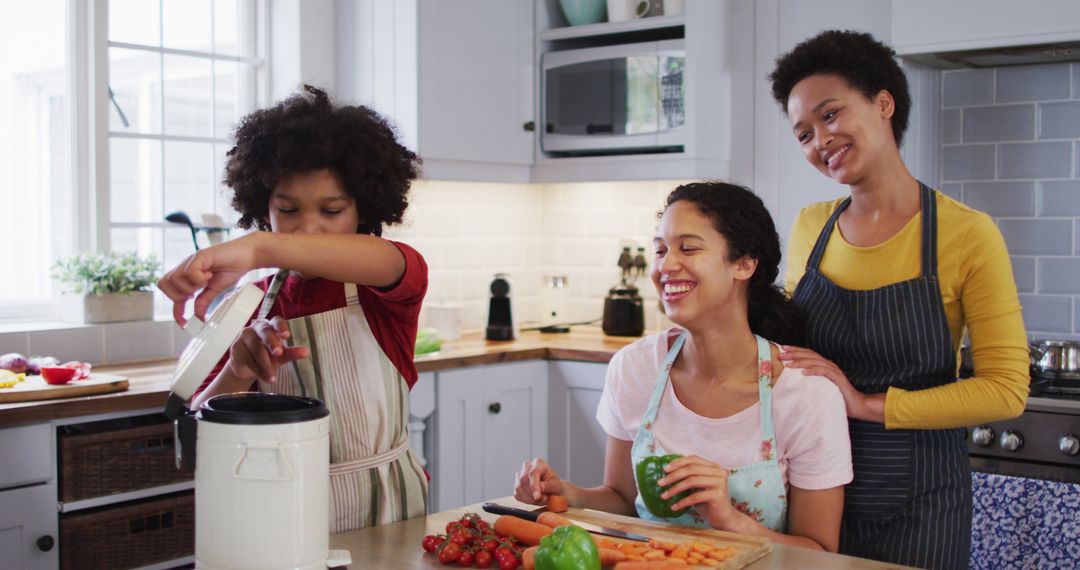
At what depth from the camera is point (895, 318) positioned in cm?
206

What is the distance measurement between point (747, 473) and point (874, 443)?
0.27 metres

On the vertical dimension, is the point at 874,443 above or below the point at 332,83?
below

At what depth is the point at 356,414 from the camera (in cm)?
191

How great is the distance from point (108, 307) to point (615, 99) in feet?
5.96

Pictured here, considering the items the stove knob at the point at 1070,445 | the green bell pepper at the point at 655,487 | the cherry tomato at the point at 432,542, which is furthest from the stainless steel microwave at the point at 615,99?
the cherry tomato at the point at 432,542

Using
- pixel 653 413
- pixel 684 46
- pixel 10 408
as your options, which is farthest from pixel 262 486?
pixel 684 46

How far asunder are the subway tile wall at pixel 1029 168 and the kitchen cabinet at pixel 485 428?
4.99 feet

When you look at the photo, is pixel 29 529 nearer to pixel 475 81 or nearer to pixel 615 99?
pixel 475 81

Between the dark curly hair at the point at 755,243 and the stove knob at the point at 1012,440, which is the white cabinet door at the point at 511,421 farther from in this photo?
the dark curly hair at the point at 755,243

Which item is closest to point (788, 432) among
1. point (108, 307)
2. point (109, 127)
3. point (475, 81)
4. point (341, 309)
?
point (341, 309)

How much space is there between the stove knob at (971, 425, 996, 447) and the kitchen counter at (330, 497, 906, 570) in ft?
5.03

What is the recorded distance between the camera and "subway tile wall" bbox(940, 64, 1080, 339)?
11.5 ft

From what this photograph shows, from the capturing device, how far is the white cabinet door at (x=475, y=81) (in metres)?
3.87

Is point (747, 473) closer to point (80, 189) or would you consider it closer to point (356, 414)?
point (356, 414)
